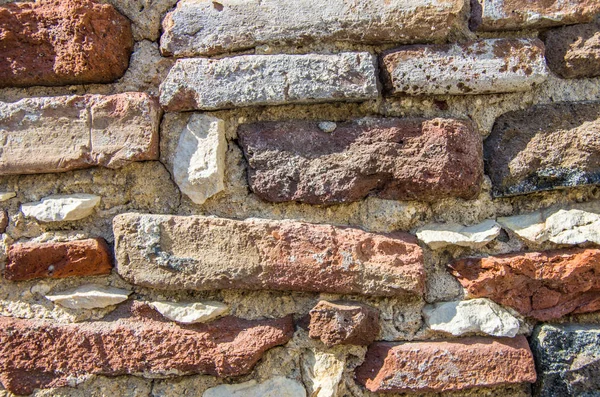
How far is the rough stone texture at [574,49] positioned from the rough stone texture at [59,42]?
0.77 metres

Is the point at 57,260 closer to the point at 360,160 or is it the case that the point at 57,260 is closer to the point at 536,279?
the point at 360,160

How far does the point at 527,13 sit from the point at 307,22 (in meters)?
0.38

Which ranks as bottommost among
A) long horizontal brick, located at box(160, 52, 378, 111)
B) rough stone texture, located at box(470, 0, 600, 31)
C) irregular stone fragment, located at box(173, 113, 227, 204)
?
irregular stone fragment, located at box(173, 113, 227, 204)

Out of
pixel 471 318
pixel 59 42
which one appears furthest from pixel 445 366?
pixel 59 42

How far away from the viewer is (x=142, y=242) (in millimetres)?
849

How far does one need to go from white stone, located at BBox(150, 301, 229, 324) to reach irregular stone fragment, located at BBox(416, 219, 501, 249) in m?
0.37

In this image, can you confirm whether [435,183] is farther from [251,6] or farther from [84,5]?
[84,5]

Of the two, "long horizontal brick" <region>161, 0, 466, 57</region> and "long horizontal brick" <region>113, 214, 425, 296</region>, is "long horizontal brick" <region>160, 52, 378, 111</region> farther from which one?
"long horizontal brick" <region>113, 214, 425, 296</region>

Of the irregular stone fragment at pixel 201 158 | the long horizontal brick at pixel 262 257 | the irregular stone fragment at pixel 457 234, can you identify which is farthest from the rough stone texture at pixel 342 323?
the irregular stone fragment at pixel 201 158

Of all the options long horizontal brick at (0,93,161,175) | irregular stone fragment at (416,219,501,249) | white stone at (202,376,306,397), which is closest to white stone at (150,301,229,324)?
white stone at (202,376,306,397)

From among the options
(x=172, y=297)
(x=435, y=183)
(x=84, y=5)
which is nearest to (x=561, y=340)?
(x=435, y=183)

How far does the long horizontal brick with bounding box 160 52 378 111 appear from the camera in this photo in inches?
33.4

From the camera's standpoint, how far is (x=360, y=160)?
851mm

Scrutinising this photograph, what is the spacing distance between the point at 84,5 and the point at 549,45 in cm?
82
